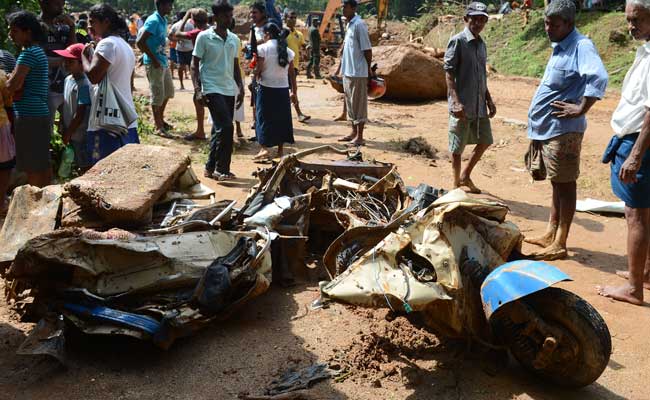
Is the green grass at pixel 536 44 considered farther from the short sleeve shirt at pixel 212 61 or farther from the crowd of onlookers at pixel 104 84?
the short sleeve shirt at pixel 212 61

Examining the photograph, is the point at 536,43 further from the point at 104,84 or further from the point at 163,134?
the point at 104,84

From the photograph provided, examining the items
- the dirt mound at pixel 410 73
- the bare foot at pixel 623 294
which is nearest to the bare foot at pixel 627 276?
the bare foot at pixel 623 294

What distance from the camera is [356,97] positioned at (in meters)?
9.35

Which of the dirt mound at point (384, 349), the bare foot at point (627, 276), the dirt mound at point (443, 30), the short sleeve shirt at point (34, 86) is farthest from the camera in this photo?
the dirt mound at point (443, 30)

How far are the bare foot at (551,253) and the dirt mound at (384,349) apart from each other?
1815 millimetres

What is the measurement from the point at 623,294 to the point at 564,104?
5.28 feet

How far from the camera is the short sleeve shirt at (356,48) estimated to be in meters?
9.07

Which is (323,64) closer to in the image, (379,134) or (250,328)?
(379,134)

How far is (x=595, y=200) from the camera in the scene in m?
7.05

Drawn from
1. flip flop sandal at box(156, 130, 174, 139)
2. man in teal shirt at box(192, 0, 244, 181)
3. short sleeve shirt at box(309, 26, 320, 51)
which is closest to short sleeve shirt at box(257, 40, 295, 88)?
man in teal shirt at box(192, 0, 244, 181)

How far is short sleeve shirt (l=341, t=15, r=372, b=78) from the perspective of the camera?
9070 mm

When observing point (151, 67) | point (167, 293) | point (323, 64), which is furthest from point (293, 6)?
point (167, 293)

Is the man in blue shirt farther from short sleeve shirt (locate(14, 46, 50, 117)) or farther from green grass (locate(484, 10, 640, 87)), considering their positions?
green grass (locate(484, 10, 640, 87))

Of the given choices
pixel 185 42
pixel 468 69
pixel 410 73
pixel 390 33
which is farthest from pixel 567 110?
pixel 390 33
